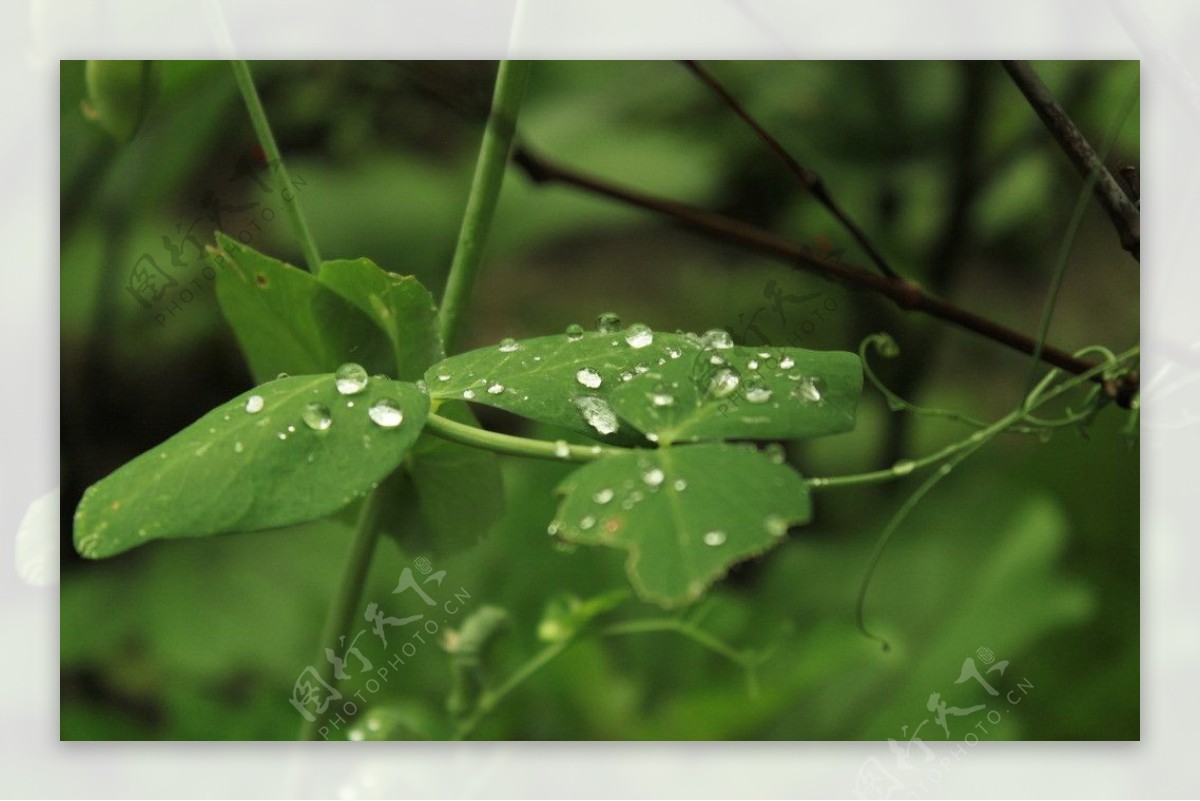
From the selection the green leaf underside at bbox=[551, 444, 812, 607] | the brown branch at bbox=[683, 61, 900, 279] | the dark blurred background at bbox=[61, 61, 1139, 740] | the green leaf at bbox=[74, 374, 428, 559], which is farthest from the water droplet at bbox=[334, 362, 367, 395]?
the brown branch at bbox=[683, 61, 900, 279]

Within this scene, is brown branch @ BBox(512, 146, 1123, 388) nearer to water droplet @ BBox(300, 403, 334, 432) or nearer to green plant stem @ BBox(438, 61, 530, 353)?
green plant stem @ BBox(438, 61, 530, 353)

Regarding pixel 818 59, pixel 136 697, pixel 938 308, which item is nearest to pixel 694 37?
pixel 818 59

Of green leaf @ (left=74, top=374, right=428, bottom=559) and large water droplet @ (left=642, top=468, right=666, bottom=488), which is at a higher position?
green leaf @ (left=74, top=374, right=428, bottom=559)

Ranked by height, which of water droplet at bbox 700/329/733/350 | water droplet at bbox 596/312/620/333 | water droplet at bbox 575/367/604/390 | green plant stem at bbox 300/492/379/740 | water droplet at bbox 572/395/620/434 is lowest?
green plant stem at bbox 300/492/379/740

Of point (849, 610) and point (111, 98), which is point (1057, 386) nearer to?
point (849, 610)

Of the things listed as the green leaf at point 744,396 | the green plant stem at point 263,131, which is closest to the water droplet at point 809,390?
the green leaf at point 744,396

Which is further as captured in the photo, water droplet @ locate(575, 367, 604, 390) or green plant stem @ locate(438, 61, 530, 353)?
green plant stem @ locate(438, 61, 530, 353)

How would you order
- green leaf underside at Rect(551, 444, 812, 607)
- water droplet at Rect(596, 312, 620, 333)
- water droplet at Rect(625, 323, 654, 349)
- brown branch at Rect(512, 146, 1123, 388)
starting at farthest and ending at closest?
1. brown branch at Rect(512, 146, 1123, 388)
2. water droplet at Rect(596, 312, 620, 333)
3. water droplet at Rect(625, 323, 654, 349)
4. green leaf underside at Rect(551, 444, 812, 607)
